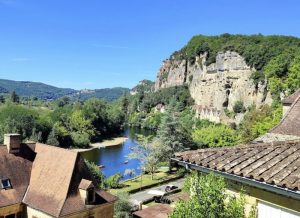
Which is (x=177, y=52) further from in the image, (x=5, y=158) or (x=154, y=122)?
(x=5, y=158)

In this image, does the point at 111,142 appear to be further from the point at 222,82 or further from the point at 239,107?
the point at 222,82

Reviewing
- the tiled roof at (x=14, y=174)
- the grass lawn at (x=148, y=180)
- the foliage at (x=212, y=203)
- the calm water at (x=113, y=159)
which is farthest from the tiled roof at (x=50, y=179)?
the calm water at (x=113, y=159)

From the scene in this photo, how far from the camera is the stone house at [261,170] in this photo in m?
5.21

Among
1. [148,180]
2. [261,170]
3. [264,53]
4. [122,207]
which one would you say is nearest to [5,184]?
[122,207]

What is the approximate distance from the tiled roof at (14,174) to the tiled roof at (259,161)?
1893 centimetres

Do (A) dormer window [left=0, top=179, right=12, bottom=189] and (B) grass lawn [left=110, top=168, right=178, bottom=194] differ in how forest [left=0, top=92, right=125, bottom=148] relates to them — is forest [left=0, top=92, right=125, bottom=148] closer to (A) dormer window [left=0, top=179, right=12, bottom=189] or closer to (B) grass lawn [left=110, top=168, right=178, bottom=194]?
(B) grass lawn [left=110, top=168, right=178, bottom=194]

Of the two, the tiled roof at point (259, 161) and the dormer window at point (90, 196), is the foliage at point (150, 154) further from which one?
the tiled roof at point (259, 161)

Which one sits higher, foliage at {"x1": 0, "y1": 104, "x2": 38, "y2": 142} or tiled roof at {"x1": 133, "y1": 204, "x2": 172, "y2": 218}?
foliage at {"x1": 0, "y1": 104, "x2": 38, "y2": 142}

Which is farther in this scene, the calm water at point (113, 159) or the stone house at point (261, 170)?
the calm water at point (113, 159)

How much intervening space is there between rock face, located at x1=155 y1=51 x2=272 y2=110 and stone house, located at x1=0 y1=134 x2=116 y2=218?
250 feet

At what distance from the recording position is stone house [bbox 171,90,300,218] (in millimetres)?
5215

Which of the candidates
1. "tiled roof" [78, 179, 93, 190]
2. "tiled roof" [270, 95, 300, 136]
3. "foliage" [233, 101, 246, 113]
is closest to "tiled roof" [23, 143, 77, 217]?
"tiled roof" [78, 179, 93, 190]

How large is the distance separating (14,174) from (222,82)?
103325mm

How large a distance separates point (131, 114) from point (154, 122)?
1226 inches
